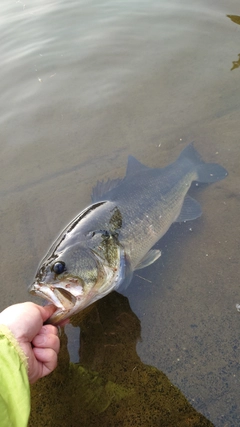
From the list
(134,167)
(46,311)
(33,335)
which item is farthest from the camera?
(134,167)

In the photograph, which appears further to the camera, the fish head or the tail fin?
the tail fin

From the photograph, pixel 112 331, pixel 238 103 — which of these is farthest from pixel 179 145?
pixel 112 331

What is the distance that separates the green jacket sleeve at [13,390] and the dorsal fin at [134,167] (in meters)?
2.24

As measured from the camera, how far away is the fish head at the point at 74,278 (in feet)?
8.09

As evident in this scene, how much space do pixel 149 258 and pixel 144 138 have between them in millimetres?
1831

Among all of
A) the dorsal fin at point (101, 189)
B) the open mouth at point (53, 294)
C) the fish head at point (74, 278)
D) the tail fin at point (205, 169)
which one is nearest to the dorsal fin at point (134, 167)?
the dorsal fin at point (101, 189)

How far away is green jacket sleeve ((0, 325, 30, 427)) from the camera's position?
178 centimetres

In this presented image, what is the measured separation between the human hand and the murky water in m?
0.59

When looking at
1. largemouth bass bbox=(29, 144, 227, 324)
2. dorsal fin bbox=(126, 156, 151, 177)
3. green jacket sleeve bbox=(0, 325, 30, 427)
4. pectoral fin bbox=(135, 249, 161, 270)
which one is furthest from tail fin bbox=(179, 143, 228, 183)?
green jacket sleeve bbox=(0, 325, 30, 427)

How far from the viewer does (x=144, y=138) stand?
14.8 ft

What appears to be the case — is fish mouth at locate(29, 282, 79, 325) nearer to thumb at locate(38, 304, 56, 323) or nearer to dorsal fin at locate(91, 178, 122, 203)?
thumb at locate(38, 304, 56, 323)

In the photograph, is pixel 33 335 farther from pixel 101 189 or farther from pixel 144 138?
pixel 144 138

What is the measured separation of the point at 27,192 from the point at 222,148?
7.38 ft

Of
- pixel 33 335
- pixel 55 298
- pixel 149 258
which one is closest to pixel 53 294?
pixel 55 298
